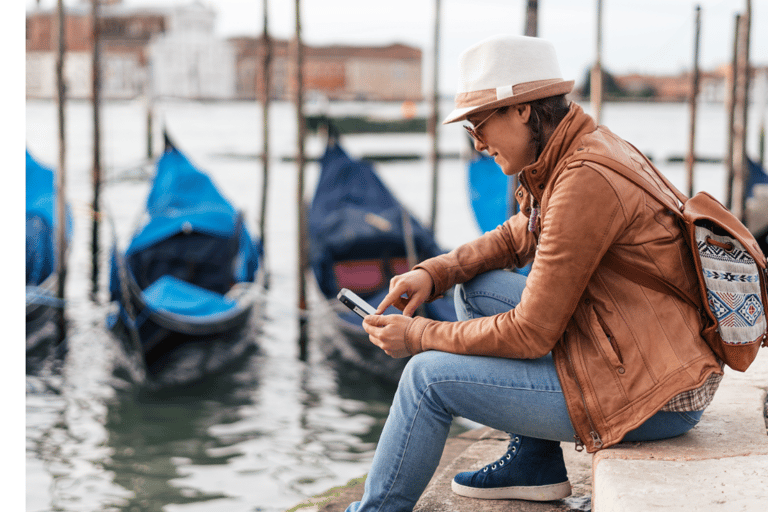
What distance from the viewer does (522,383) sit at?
143 centimetres

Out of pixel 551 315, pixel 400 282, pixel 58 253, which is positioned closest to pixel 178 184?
pixel 58 253

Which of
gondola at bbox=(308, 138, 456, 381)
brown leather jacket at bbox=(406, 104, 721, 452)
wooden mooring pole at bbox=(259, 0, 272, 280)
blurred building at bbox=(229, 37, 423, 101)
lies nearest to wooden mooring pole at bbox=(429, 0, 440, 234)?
wooden mooring pole at bbox=(259, 0, 272, 280)

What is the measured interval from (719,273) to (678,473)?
0.34 m

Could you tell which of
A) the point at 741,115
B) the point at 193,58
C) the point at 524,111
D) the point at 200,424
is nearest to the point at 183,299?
the point at 200,424

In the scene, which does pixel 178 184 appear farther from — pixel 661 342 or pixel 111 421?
pixel 661 342

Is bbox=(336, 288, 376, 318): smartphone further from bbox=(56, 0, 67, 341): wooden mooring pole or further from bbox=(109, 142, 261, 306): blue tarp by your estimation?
bbox=(56, 0, 67, 341): wooden mooring pole

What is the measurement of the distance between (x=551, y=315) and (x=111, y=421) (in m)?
3.83

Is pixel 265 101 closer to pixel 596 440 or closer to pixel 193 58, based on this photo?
pixel 596 440

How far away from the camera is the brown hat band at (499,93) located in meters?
1.38

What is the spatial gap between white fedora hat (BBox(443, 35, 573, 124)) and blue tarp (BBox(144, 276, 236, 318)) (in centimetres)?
390

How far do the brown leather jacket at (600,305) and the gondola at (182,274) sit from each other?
3.85 metres

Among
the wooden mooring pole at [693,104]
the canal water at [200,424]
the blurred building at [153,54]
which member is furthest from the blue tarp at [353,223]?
the blurred building at [153,54]

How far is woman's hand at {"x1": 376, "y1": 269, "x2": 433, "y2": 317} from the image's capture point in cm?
169

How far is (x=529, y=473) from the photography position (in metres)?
1.69
